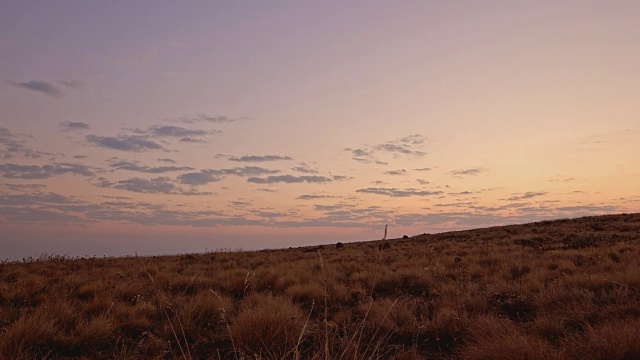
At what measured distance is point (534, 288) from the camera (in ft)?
31.7

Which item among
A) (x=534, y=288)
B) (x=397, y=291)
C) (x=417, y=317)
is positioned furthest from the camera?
(x=397, y=291)

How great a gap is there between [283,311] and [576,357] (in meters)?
3.83

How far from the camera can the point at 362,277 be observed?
1243 cm

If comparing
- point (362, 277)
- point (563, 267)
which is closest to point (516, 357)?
point (362, 277)

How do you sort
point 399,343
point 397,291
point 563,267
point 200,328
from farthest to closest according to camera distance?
point 563,267 → point 397,291 → point 200,328 → point 399,343

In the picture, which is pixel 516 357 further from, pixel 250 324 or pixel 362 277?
pixel 362 277

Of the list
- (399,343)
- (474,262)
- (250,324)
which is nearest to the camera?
(250,324)

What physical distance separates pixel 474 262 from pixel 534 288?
5.15m

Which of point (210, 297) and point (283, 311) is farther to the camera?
point (210, 297)

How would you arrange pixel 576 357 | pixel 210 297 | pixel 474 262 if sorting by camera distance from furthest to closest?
pixel 474 262 < pixel 210 297 < pixel 576 357

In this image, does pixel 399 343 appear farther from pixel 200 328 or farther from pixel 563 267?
pixel 563 267

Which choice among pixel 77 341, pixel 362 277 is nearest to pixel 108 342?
pixel 77 341

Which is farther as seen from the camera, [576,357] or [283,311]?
[283,311]

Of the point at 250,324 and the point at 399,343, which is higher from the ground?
the point at 250,324
